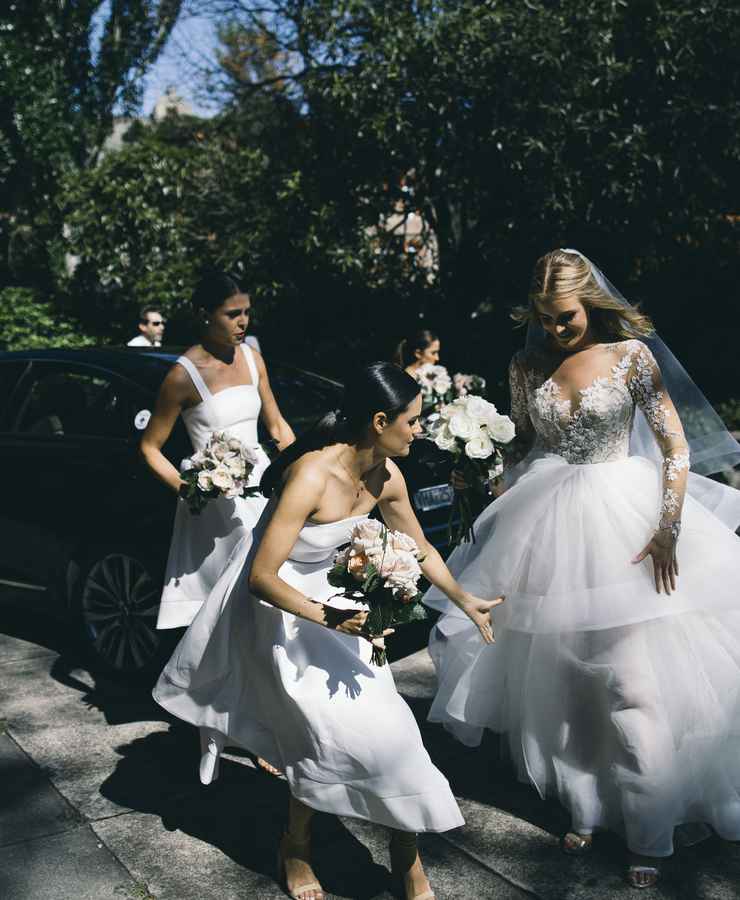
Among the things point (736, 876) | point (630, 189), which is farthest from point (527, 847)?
point (630, 189)

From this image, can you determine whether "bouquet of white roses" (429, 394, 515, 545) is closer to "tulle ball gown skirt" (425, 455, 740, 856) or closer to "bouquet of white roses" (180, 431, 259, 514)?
"tulle ball gown skirt" (425, 455, 740, 856)

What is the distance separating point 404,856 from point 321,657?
0.67 meters

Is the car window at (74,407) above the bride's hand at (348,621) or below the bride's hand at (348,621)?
above

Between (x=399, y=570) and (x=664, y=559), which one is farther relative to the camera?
(x=664, y=559)

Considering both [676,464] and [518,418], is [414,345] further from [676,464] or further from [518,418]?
[676,464]

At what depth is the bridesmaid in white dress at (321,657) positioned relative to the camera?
3.03m

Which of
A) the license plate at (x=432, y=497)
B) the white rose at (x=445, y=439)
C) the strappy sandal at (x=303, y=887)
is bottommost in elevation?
the strappy sandal at (x=303, y=887)

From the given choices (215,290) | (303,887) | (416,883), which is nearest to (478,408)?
(215,290)

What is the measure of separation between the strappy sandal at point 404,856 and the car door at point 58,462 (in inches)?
101

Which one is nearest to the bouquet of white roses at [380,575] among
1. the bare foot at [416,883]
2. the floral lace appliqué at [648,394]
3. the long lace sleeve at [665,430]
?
the bare foot at [416,883]

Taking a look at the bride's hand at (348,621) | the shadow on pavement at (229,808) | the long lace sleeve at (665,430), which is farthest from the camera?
the long lace sleeve at (665,430)

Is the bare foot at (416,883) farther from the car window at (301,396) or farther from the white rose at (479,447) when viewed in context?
the car window at (301,396)

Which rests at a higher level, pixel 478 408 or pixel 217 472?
pixel 478 408

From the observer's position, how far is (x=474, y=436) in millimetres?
3797
